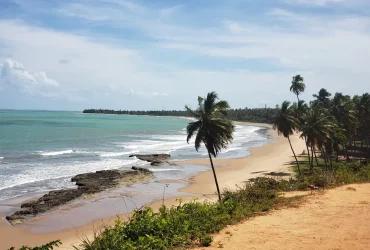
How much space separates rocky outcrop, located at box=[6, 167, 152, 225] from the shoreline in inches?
35.0

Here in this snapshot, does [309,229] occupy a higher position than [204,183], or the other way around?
[309,229]

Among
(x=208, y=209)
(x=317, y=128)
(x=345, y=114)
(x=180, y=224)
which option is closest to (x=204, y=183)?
(x=317, y=128)

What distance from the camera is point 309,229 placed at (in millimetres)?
9648

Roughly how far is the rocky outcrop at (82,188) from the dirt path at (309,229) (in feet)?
48.4

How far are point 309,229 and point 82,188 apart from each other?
20.7 m

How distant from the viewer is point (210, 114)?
76.7 feet

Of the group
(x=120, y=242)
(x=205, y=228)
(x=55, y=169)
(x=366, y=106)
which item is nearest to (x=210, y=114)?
(x=205, y=228)

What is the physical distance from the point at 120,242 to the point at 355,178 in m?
13.9

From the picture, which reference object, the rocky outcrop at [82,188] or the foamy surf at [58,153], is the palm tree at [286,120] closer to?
the rocky outcrop at [82,188]

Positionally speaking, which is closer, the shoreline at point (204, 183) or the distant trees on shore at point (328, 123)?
the shoreline at point (204, 183)

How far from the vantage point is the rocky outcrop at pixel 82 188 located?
20641 mm

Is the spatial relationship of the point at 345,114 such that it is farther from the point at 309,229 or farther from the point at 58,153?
the point at 309,229

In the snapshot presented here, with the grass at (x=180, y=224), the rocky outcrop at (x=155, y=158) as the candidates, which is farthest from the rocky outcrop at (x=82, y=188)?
the grass at (x=180, y=224)

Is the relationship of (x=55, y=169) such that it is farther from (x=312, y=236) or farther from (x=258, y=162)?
(x=312, y=236)
